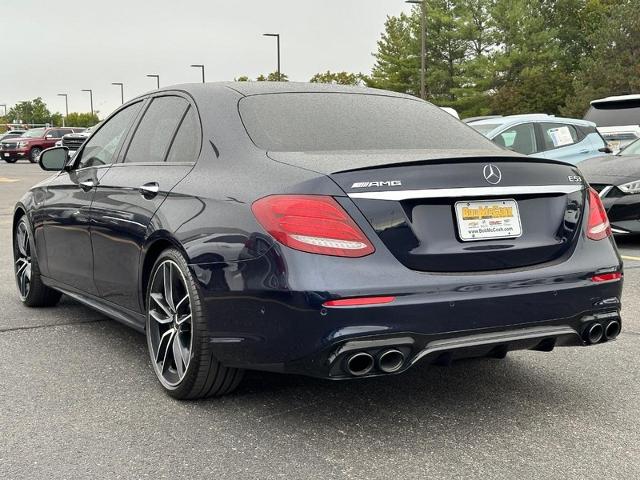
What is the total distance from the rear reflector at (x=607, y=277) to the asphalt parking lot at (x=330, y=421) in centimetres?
59

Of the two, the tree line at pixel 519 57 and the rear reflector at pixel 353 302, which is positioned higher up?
the tree line at pixel 519 57

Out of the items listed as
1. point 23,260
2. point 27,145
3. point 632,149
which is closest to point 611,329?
point 23,260

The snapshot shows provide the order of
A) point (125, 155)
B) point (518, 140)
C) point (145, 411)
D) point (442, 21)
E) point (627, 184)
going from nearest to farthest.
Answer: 1. point (145, 411)
2. point (125, 155)
3. point (627, 184)
4. point (518, 140)
5. point (442, 21)

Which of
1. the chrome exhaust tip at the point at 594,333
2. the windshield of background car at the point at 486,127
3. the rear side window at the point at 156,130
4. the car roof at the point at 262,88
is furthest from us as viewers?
the windshield of background car at the point at 486,127

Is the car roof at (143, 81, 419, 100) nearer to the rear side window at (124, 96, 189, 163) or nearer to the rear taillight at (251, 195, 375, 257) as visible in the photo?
the rear side window at (124, 96, 189, 163)

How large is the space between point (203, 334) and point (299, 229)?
699mm

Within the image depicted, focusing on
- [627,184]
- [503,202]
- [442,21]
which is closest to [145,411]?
[503,202]

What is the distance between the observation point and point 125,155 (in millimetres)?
4746

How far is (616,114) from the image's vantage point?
53.4 feet

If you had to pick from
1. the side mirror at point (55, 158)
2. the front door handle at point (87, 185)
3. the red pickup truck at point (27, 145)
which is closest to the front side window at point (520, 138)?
the side mirror at point (55, 158)

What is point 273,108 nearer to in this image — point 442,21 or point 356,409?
point 356,409

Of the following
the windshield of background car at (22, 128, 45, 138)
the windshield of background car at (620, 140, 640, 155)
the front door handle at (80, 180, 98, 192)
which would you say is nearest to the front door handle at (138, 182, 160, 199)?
the front door handle at (80, 180, 98, 192)

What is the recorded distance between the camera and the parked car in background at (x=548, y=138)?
13.0 m

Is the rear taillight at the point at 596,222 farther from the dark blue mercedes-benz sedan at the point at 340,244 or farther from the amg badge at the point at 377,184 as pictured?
the amg badge at the point at 377,184
